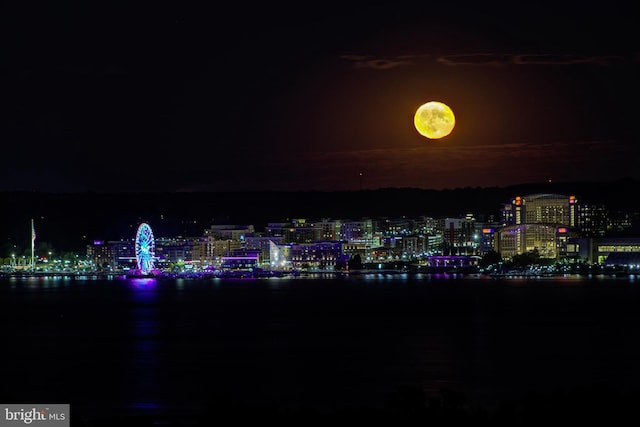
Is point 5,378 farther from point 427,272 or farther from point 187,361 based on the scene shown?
point 427,272

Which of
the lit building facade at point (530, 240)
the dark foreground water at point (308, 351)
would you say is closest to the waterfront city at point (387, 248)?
the lit building facade at point (530, 240)

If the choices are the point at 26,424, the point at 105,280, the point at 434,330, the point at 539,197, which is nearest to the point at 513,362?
the point at 434,330

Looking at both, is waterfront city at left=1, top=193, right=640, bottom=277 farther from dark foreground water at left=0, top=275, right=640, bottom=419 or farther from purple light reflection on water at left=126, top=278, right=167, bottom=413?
purple light reflection on water at left=126, top=278, right=167, bottom=413

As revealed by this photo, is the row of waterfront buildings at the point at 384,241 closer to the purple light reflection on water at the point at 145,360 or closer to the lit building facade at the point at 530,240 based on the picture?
the lit building facade at the point at 530,240

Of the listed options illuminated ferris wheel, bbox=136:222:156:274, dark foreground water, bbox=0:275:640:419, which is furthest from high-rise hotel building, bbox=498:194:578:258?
dark foreground water, bbox=0:275:640:419

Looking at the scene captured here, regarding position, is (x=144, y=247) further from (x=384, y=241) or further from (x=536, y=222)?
(x=536, y=222)

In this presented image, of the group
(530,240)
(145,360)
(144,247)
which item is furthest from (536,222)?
(145,360)
